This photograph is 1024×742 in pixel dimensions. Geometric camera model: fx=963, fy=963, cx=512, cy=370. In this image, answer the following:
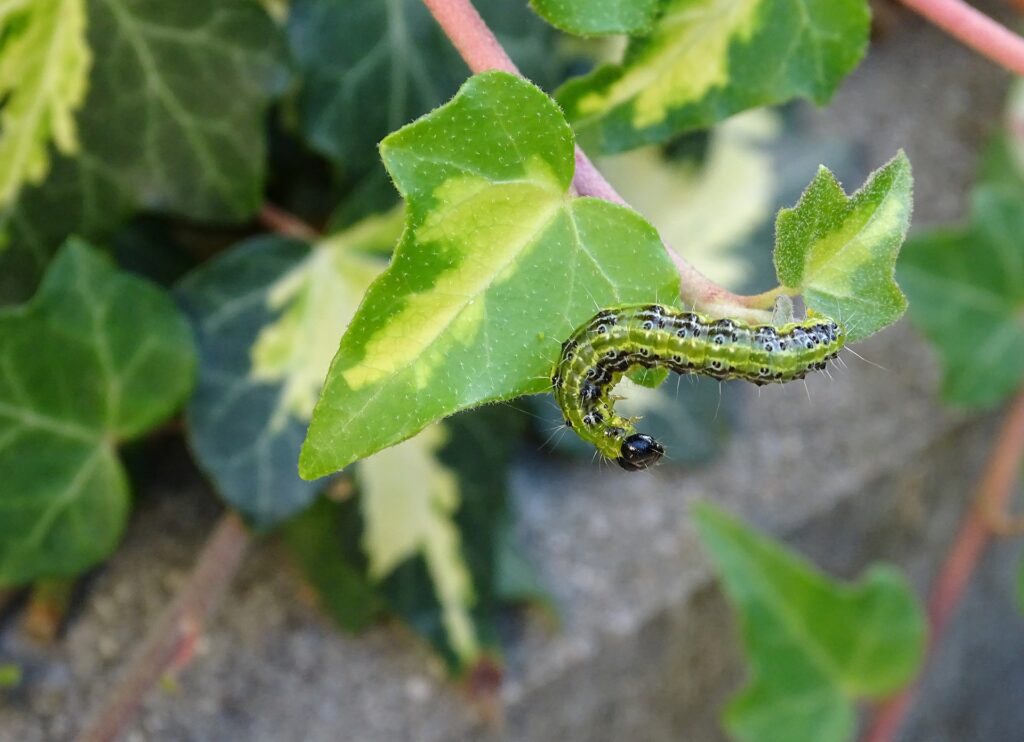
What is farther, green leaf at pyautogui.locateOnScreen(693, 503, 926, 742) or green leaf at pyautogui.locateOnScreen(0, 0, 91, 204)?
green leaf at pyautogui.locateOnScreen(693, 503, 926, 742)

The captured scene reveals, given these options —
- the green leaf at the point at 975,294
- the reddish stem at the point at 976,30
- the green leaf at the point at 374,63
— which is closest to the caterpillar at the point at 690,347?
the reddish stem at the point at 976,30

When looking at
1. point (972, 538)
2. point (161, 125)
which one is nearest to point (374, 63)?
point (161, 125)

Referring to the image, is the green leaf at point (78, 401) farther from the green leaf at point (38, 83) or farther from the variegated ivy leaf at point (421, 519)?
the variegated ivy leaf at point (421, 519)

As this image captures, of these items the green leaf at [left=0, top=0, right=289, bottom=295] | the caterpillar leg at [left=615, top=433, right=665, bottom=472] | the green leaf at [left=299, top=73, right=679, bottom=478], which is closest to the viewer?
the green leaf at [left=299, top=73, right=679, bottom=478]

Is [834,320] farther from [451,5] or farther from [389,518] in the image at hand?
[389,518]

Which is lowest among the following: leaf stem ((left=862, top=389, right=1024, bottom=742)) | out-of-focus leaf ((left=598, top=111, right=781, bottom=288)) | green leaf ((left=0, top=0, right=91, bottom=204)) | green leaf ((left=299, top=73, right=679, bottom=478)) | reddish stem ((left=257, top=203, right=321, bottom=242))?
leaf stem ((left=862, top=389, right=1024, bottom=742))

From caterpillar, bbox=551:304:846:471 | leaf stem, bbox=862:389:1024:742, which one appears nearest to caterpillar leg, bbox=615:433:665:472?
caterpillar, bbox=551:304:846:471

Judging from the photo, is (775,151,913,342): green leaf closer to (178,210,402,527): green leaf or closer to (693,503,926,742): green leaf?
(178,210,402,527): green leaf
